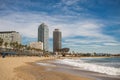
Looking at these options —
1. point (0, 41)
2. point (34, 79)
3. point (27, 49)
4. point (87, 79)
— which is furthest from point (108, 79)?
point (27, 49)

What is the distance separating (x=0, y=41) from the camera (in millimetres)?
121125

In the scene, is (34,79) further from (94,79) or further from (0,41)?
(0,41)

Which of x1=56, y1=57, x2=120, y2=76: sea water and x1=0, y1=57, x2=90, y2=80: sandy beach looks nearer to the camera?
x1=0, y1=57, x2=90, y2=80: sandy beach

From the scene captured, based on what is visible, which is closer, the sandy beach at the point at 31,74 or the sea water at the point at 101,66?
the sandy beach at the point at 31,74

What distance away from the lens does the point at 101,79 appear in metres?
15.9

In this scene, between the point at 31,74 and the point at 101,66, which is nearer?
the point at 31,74

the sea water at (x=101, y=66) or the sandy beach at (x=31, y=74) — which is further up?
the sandy beach at (x=31, y=74)

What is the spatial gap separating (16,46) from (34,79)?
136 meters

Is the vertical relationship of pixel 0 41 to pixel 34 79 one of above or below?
above

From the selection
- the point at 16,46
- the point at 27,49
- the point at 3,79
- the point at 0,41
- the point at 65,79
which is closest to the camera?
the point at 3,79

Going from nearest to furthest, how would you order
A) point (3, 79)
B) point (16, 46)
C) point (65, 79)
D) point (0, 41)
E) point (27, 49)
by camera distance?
1. point (3, 79)
2. point (65, 79)
3. point (0, 41)
4. point (16, 46)
5. point (27, 49)

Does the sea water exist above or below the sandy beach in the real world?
below

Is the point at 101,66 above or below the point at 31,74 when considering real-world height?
below

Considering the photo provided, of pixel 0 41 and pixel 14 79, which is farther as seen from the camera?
pixel 0 41
